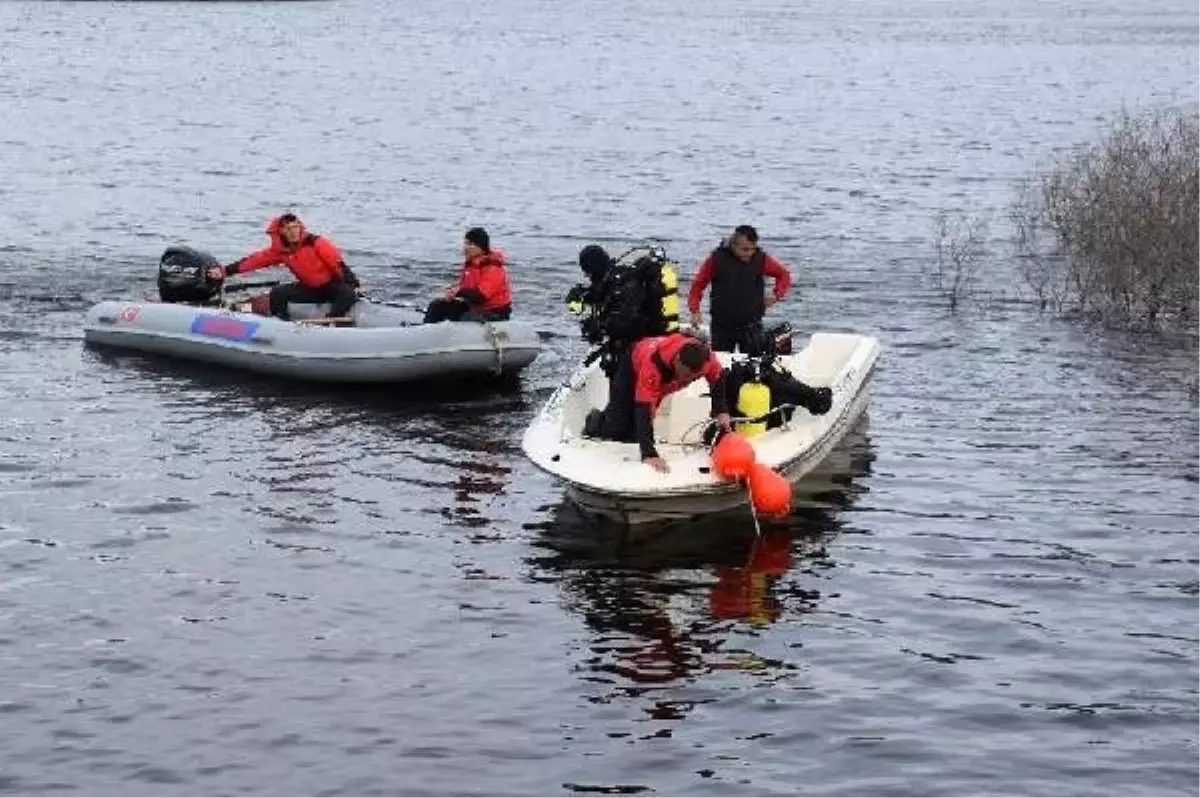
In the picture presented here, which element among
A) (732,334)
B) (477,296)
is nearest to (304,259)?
(477,296)

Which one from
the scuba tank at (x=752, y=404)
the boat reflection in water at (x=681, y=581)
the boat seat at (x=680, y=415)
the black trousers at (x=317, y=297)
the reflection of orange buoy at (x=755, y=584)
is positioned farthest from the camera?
the black trousers at (x=317, y=297)

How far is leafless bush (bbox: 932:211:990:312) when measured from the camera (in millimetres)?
28469

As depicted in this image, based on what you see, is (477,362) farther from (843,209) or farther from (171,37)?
(171,37)

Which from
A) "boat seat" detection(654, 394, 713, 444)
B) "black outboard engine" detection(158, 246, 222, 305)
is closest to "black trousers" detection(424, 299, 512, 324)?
"black outboard engine" detection(158, 246, 222, 305)

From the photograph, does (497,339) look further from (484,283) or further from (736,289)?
(736,289)

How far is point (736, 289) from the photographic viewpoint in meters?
19.6

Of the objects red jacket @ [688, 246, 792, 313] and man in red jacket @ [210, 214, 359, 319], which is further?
man in red jacket @ [210, 214, 359, 319]

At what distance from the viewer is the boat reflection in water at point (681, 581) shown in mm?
13977

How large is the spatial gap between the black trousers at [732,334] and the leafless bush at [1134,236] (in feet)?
24.0

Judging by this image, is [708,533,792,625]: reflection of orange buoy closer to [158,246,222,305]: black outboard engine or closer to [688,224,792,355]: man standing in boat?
[688,224,792,355]: man standing in boat

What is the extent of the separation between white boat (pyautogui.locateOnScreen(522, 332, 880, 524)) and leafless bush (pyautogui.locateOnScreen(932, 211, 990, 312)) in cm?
875

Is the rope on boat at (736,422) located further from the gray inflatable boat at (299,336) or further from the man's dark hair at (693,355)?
the gray inflatable boat at (299,336)

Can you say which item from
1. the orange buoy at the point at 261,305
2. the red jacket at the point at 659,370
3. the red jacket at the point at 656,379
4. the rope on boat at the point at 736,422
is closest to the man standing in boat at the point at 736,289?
the rope on boat at the point at 736,422

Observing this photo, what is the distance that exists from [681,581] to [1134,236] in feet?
38.2
